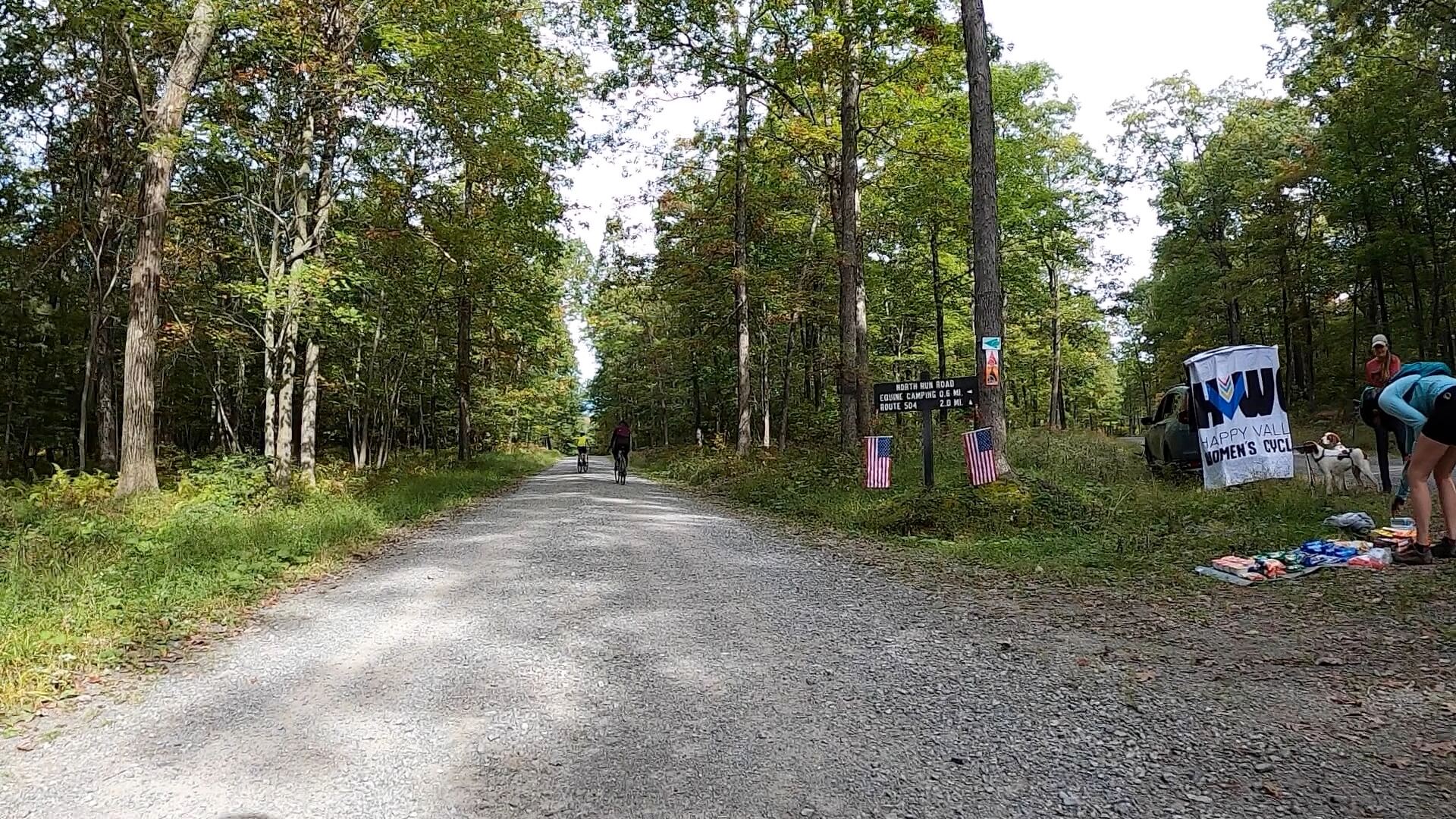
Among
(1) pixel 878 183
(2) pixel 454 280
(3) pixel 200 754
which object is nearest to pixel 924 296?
(1) pixel 878 183

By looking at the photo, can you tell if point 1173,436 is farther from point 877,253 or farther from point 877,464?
point 877,253

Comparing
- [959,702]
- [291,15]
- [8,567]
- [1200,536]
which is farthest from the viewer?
[291,15]

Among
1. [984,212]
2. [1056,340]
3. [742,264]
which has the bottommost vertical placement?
[984,212]

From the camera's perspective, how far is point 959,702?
352 cm

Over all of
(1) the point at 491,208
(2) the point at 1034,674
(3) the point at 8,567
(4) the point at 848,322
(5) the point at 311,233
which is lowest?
(2) the point at 1034,674

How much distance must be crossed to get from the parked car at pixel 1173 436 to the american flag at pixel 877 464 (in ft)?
13.8

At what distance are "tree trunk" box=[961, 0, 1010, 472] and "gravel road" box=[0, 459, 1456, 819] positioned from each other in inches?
180

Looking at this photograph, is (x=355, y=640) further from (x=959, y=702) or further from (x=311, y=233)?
(x=311, y=233)

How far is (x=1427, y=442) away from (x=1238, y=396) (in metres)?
3.80

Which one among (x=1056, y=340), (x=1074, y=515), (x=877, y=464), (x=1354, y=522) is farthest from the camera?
(x=1056, y=340)

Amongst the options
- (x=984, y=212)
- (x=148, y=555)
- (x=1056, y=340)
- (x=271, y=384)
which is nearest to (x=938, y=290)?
(x=1056, y=340)

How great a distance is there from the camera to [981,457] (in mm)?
9258

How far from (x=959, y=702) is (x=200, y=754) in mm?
3382

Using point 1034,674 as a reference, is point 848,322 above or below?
above
